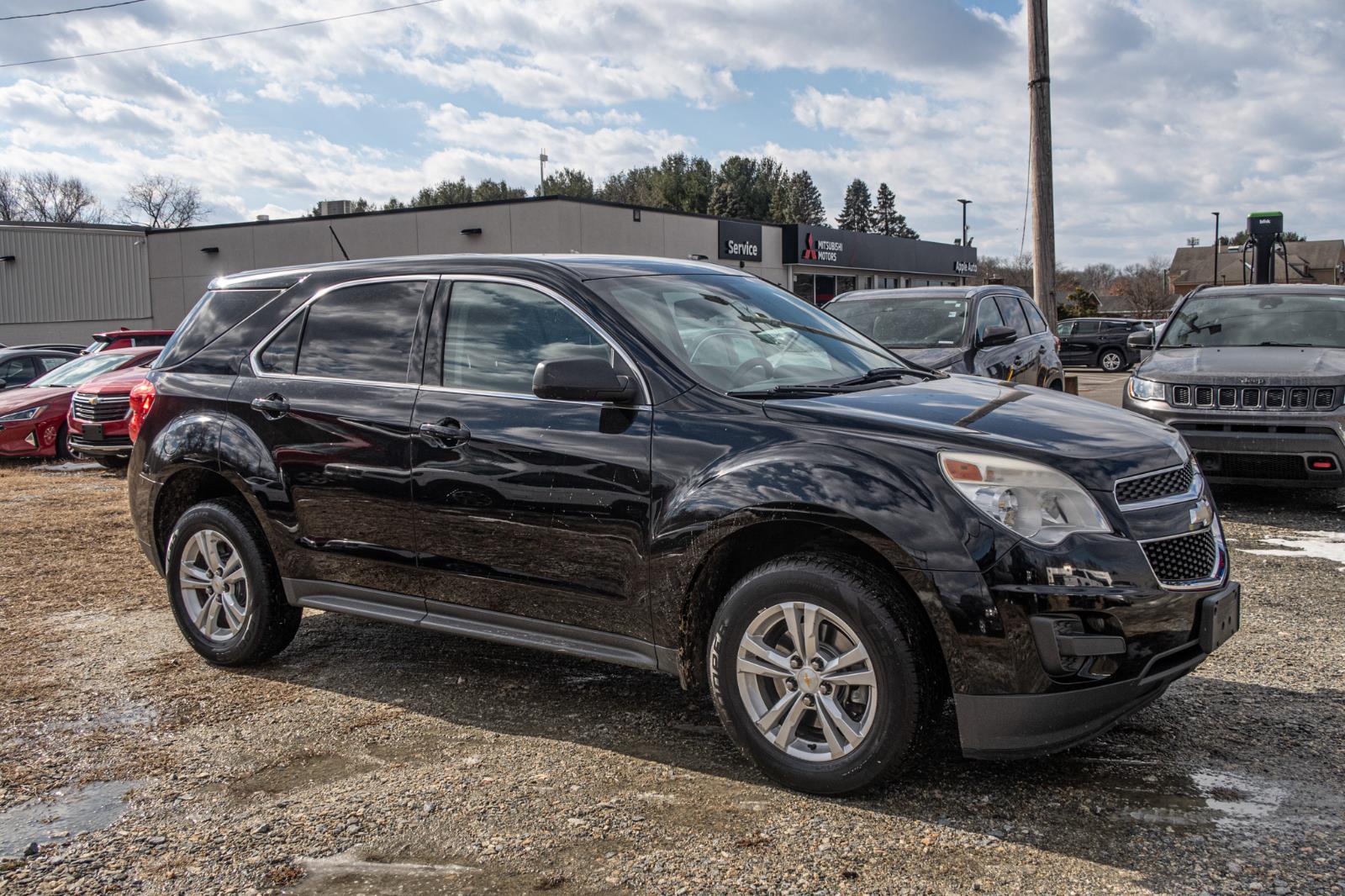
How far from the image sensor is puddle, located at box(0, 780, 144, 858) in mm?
3502

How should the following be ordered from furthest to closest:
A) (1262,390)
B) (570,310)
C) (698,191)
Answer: (698,191)
(1262,390)
(570,310)

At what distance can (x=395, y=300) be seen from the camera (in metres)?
4.77

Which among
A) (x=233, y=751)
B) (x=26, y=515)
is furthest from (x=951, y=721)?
(x=26, y=515)

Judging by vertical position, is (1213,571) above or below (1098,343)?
below

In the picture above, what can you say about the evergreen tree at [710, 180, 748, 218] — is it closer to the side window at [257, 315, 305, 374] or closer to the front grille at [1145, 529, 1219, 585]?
the side window at [257, 315, 305, 374]

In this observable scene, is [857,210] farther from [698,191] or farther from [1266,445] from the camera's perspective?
[1266,445]

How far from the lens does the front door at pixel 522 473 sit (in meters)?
3.97

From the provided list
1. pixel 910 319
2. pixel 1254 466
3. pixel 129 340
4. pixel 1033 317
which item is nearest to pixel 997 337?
pixel 910 319

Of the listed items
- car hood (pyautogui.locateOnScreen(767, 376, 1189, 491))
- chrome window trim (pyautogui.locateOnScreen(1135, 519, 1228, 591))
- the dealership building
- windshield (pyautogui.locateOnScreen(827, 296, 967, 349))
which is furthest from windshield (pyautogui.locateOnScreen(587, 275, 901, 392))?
the dealership building

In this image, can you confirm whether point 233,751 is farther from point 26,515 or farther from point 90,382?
point 90,382

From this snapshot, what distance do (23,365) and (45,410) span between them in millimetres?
3290

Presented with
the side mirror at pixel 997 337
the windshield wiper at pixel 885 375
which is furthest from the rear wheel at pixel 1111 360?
the windshield wiper at pixel 885 375

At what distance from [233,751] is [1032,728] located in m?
2.88

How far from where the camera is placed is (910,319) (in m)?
10.7
